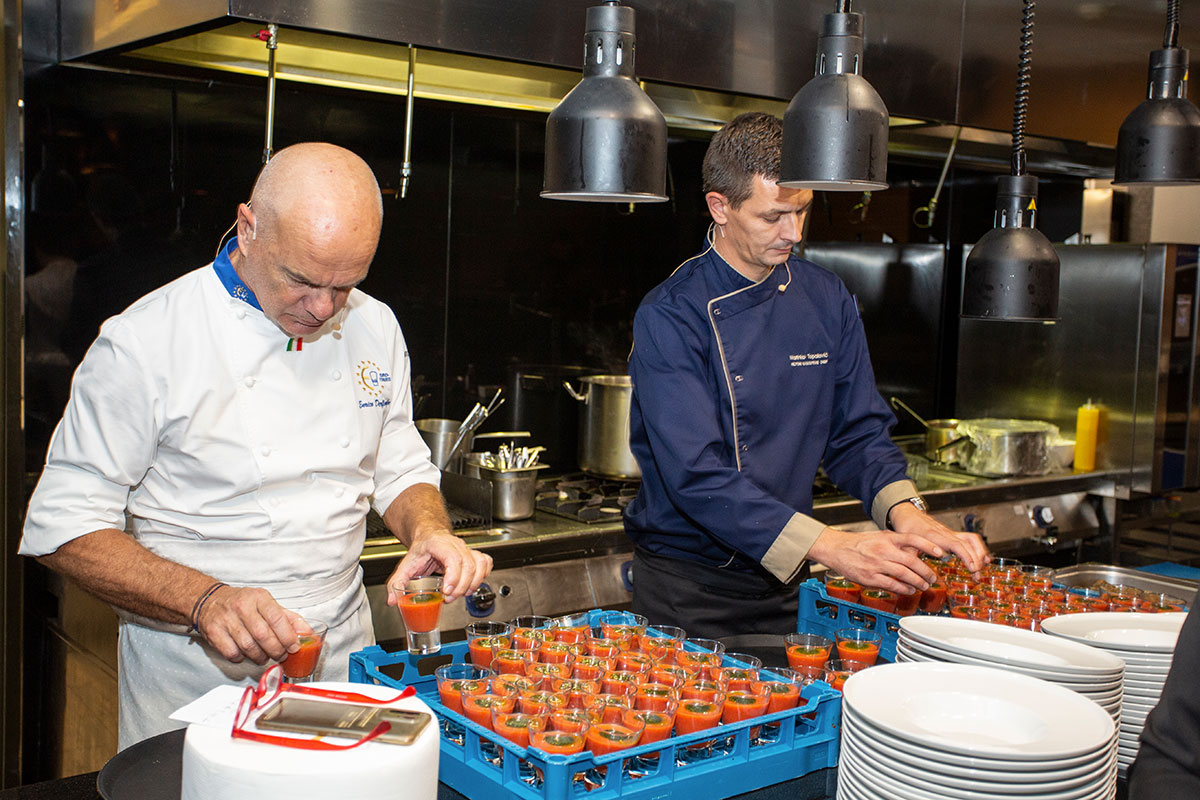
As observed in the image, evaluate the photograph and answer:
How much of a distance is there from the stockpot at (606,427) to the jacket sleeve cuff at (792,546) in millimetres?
1395

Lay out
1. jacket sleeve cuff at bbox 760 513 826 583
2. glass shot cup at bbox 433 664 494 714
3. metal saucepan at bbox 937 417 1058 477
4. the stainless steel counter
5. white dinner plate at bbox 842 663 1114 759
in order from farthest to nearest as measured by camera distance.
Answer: metal saucepan at bbox 937 417 1058 477
the stainless steel counter
jacket sleeve cuff at bbox 760 513 826 583
glass shot cup at bbox 433 664 494 714
white dinner plate at bbox 842 663 1114 759

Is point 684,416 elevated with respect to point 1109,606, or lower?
elevated

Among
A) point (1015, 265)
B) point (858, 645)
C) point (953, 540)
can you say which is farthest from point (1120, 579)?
point (858, 645)

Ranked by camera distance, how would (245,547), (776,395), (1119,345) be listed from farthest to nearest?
(1119,345)
(776,395)
(245,547)

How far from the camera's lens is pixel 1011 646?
1738 millimetres

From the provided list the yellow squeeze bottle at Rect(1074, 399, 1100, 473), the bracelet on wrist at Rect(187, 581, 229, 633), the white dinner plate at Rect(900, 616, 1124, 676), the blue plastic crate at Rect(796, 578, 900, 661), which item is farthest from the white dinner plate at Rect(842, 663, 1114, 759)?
the yellow squeeze bottle at Rect(1074, 399, 1100, 473)

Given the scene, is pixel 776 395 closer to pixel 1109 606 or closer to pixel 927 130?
pixel 1109 606

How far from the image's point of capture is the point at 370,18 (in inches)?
98.3

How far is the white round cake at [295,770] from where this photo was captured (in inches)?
44.6

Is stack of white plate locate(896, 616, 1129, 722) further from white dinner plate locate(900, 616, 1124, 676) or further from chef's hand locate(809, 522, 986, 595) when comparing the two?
chef's hand locate(809, 522, 986, 595)

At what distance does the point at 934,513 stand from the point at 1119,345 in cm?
116

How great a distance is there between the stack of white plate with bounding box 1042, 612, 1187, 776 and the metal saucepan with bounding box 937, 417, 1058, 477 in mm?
2403

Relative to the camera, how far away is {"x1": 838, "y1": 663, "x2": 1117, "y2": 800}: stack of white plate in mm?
1262

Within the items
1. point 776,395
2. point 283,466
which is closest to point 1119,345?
point 776,395
